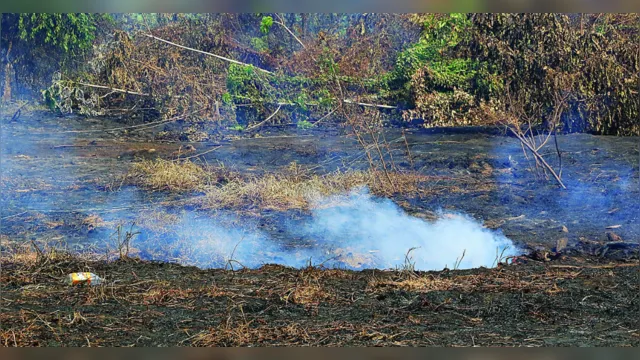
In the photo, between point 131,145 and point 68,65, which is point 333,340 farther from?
point 68,65

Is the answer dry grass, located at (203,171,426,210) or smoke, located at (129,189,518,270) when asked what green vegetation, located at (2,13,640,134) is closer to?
dry grass, located at (203,171,426,210)

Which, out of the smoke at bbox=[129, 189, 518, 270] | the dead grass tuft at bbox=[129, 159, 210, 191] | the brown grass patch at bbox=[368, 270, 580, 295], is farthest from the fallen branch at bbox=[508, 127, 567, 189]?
the dead grass tuft at bbox=[129, 159, 210, 191]

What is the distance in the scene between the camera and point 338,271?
7656mm

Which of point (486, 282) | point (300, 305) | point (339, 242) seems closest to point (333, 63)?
point (339, 242)

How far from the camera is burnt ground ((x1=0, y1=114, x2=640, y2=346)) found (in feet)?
23.7

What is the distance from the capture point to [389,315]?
23.7ft

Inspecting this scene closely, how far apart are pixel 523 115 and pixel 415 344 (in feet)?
7.35

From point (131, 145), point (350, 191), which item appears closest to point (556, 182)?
point (350, 191)

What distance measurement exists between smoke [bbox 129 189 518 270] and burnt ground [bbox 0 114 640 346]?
0.33 ft

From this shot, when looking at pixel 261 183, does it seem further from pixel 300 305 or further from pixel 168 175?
pixel 300 305

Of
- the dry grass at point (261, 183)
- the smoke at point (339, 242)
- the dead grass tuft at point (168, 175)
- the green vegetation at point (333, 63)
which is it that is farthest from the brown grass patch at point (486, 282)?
the dead grass tuft at point (168, 175)

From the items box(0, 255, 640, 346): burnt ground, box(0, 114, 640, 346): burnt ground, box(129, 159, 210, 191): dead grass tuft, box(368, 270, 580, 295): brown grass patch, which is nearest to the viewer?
box(0, 255, 640, 346): burnt ground

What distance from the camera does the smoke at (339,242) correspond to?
768 cm

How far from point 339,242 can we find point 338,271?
0.80ft
